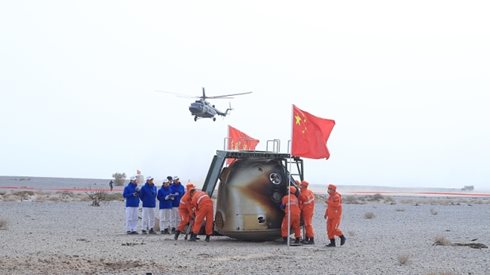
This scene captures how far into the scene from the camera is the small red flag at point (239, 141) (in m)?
24.4

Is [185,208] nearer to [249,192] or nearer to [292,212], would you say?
[249,192]

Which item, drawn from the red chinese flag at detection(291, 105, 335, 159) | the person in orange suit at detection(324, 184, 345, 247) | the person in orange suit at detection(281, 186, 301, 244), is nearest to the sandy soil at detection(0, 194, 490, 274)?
the person in orange suit at detection(281, 186, 301, 244)

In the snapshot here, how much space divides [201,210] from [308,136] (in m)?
3.62

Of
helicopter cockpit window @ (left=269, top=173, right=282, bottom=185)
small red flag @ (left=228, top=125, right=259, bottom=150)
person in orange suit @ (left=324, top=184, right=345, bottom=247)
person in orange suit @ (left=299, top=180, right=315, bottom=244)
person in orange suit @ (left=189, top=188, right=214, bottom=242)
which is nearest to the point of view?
person in orange suit @ (left=324, top=184, right=345, bottom=247)

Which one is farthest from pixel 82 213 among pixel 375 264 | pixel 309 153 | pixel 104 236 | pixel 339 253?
pixel 375 264

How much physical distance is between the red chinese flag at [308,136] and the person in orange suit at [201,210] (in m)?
2.75

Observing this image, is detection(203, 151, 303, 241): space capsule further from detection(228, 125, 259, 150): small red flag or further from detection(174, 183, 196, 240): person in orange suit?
detection(228, 125, 259, 150): small red flag

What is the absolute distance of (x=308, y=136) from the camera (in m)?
20.4

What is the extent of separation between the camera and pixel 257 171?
2086 centimetres

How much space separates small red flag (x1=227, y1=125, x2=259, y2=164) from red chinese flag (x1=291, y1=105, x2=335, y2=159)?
387 cm

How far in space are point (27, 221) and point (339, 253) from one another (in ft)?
51.6

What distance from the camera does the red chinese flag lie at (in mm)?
20344

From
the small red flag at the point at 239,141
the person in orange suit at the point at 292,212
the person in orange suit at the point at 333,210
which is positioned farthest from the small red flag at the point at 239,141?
the person in orange suit at the point at 333,210

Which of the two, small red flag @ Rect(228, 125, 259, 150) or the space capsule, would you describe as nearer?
the space capsule
